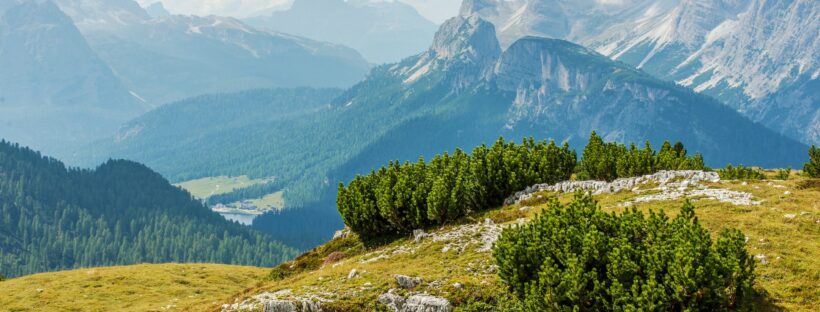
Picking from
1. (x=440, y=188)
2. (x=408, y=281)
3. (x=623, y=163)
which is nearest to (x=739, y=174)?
(x=623, y=163)

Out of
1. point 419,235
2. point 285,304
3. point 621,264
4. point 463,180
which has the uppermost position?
point 463,180

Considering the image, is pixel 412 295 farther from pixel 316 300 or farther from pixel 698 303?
pixel 698 303

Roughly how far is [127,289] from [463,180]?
2067 inches

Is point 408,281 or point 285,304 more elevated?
point 408,281

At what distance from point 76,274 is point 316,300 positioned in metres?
68.5

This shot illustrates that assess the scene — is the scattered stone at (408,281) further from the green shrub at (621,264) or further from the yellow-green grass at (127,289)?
the yellow-green grass at (127,289)

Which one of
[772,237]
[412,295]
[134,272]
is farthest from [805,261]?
[134,272]

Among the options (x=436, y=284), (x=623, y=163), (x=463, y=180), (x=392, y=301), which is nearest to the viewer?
(x=392, y=301)

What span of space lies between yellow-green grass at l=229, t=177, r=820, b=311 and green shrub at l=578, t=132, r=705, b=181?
13487mm

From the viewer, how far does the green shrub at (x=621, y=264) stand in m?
35.1

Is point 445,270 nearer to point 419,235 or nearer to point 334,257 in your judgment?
point 419,235

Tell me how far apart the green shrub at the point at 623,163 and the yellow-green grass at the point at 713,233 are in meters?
13.5

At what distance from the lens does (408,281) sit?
164 ft

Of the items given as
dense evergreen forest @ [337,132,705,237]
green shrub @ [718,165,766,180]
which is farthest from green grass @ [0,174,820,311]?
green shrub @ [718,165,766,180]
